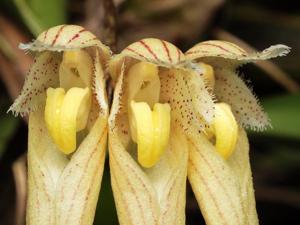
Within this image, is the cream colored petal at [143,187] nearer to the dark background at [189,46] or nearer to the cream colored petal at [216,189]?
the cream colored petal at [216,189]

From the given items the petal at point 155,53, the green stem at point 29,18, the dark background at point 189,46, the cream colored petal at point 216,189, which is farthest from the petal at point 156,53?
the green stem at point 29,18

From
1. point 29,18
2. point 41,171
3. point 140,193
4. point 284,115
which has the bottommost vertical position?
point 284,115

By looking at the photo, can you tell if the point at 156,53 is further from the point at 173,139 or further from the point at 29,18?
the point at 29,18

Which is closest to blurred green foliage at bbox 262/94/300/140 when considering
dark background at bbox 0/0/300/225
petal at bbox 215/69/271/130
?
dark background at bbox 0/0/300/225

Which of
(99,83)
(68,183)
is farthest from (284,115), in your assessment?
(68,183)

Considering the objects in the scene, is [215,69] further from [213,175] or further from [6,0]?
[6,0]

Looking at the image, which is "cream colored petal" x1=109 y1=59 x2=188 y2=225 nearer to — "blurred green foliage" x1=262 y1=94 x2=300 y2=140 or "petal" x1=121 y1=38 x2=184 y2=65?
"petal" x1=121 y1=38 x2=184 y2=65
